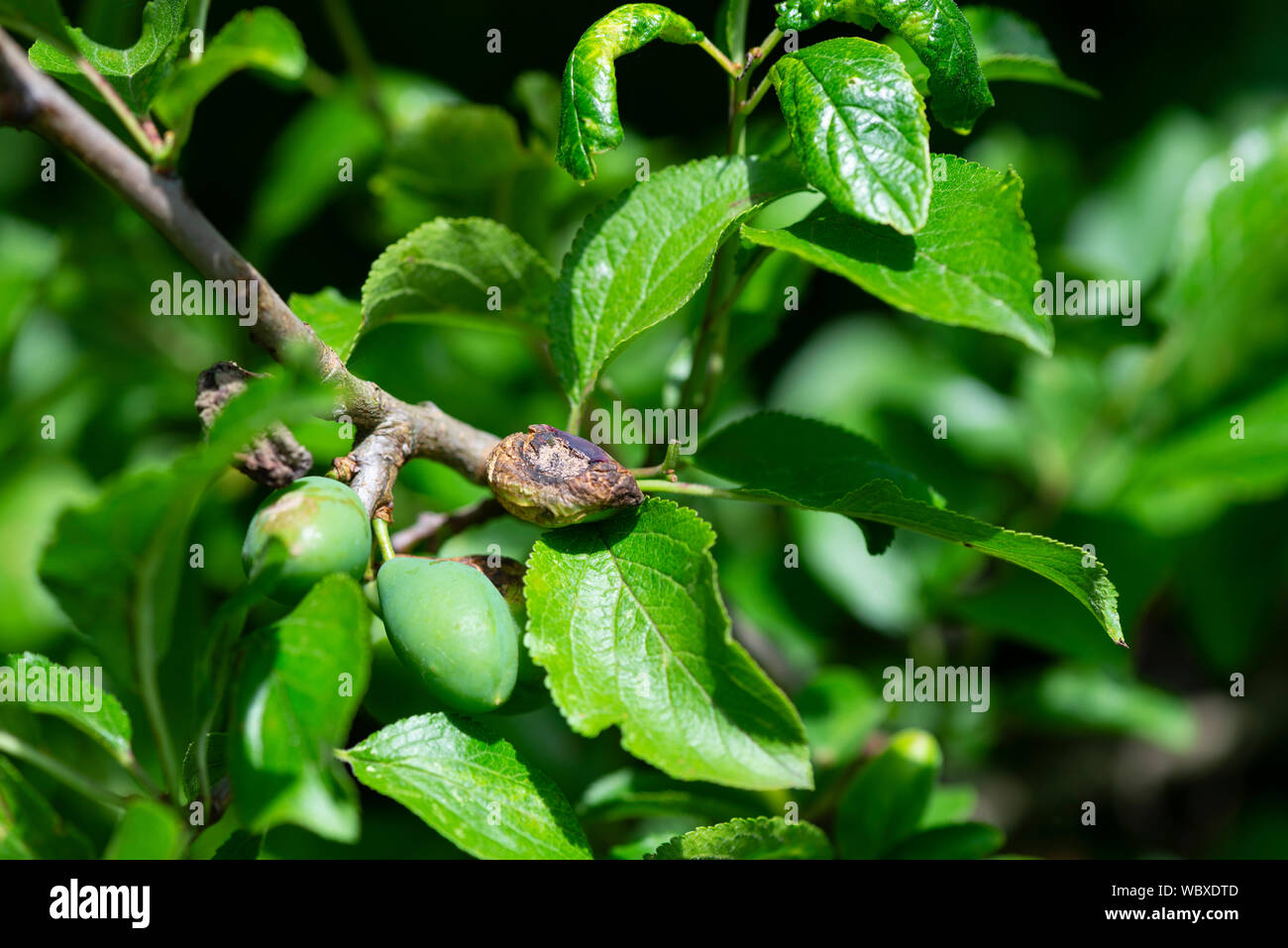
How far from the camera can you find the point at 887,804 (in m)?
0.98

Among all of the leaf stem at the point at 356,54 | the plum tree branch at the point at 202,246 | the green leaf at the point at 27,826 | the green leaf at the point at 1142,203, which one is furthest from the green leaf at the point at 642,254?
the green leaf at the point at 1142,203

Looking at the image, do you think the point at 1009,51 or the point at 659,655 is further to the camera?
the point at 1009,51

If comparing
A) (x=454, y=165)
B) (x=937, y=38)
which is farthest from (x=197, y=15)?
(x=937, y=38)

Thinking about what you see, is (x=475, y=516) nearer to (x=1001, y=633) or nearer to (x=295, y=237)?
(x=1001, y=633)

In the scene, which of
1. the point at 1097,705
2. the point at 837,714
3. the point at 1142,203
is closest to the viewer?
the point at 837,714

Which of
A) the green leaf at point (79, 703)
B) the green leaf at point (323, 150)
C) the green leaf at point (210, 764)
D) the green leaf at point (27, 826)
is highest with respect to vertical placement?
the green leaf at point (323, 150)

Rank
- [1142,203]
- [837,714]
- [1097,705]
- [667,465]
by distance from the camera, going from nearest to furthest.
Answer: [667,465]
[837,714]
[1097,705]
[1142,203]

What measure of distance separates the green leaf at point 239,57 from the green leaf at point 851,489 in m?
0.42

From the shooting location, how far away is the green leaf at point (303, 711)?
1.94ft

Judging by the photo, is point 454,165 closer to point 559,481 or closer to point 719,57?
point 719,57

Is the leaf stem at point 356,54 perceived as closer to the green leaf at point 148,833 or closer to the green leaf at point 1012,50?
the green leaf at point 1012,50

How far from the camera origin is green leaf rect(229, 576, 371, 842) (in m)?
0.59

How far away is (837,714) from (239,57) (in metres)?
0.91

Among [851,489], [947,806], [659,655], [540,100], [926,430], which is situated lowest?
[947,806]
